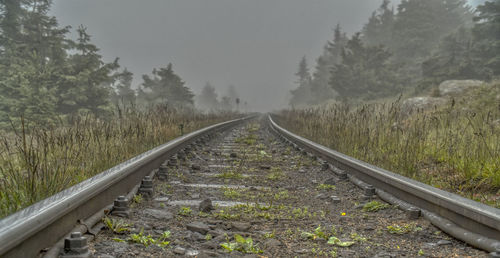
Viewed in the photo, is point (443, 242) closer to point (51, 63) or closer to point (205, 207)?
point (205, 207)

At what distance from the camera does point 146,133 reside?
7.17m

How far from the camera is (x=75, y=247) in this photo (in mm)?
1880

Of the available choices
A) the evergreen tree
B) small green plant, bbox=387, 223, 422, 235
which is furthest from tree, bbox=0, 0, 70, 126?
the evergreen tree

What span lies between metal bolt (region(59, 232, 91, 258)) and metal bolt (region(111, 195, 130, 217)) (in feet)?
2.90

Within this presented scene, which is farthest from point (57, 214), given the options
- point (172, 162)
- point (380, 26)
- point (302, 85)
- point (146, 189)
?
point (302, 85)

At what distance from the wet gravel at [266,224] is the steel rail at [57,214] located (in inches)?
8.0

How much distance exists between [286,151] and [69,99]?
1451 centimetres

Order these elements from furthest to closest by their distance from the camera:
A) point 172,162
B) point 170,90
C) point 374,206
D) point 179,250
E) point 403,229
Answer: point 170,90
point 172,162
point 374,206
point 403,229
point 179,250

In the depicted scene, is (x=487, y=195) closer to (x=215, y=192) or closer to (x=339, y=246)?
(x=339, y=246)

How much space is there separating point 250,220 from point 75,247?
1.43 meters

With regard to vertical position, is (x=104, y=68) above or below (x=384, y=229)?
above

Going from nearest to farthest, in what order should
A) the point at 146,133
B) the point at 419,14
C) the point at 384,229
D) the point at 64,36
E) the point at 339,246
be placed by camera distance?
the point at 339,246, the point at 384,229, the point at 146,133, the point at 64,36, the point at 419,14

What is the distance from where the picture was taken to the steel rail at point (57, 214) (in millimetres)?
1594

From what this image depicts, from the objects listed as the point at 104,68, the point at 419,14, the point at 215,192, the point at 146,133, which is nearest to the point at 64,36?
the point at 104,68
